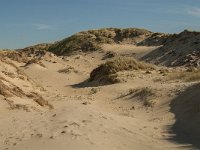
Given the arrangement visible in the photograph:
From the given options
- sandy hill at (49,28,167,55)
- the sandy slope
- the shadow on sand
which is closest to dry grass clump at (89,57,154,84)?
the sandy slope

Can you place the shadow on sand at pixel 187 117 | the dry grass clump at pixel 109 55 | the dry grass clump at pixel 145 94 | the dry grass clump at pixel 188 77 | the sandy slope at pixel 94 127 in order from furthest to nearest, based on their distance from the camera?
1. the dry grass clump at pixel 109 55
2. the dry grass clump at pixel 188 77
3. the dry grass clump at pixel 145 94
4. the shadow on sand at pixel 187 117
5. the sandy slope at pixel 94 127

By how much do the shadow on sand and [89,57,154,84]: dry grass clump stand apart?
10.4 metres

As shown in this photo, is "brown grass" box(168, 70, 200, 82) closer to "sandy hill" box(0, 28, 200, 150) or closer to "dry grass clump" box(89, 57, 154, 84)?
"sandy hill" box(0, 28, 200, 150)

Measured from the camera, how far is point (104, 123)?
12672mm

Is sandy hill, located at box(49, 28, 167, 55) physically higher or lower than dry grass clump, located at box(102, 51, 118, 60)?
higher

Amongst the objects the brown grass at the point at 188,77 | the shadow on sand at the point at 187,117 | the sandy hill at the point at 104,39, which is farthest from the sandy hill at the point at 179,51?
the shadow on sand at the point at 187,117

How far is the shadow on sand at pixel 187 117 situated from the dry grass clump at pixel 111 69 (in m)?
10.4

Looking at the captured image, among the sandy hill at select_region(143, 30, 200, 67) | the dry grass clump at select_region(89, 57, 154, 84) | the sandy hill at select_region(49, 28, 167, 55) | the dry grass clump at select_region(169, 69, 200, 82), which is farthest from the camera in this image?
the sandy hill at select_region(49, 28, 167, 55)

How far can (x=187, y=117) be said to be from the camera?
598 inches

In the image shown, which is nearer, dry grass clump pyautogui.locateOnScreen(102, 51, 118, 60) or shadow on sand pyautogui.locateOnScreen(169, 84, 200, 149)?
shadow on sand pyautogui.locateOnScreen(169, 84, 200, 149)

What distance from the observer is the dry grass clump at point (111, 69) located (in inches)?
1150

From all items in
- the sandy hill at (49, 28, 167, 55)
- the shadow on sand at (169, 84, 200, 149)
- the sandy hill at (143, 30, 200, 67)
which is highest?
the sandy hill at (49, 28, 167, 55)

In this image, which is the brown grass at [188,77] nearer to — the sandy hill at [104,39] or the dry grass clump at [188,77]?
the dry grass clump at [188,77]

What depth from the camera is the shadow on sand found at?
12.7 m
